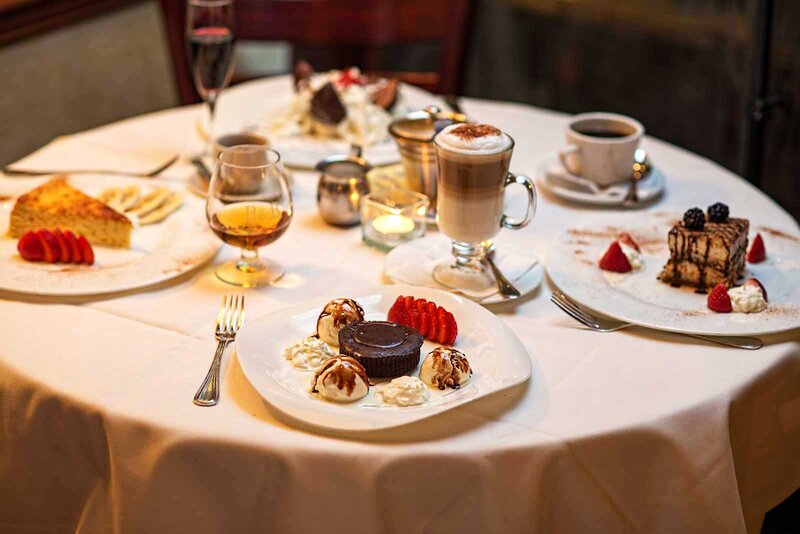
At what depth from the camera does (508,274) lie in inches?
62.5

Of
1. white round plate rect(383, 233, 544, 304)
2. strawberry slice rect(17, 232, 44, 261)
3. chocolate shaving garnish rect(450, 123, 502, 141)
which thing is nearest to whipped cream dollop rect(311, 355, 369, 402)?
white round plate rect(383, 233, 544, 304)

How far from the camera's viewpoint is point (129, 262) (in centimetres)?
165

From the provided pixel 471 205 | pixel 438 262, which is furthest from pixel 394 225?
pixel 471 205

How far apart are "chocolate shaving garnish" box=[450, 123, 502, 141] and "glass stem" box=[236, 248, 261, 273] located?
41cm

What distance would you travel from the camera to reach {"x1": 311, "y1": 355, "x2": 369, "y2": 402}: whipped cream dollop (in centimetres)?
120

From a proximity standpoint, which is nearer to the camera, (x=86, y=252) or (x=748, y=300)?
(x=748, y=300)

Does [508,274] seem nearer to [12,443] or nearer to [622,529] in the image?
[622,529]

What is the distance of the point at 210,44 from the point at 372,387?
114 centimetres

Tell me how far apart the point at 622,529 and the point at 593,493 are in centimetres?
7

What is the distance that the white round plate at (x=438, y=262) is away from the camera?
1549 millimetres

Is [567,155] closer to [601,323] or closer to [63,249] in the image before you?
[601,323]

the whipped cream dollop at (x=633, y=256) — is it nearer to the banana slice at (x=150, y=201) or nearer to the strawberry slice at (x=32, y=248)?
the banana slice at (x=150, y=201)

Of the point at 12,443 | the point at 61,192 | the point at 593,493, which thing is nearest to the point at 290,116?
the point at 61,192

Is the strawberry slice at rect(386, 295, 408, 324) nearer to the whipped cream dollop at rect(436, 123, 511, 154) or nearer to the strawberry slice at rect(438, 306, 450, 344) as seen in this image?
the strawberry slice at rect(438, 306, 450, 344)
